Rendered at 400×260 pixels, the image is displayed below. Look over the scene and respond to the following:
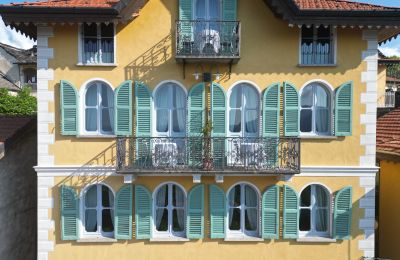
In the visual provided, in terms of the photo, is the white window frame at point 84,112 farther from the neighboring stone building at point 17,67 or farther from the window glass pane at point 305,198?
the neighboring stone building at point 17,67

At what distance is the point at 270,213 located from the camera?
10.6 m

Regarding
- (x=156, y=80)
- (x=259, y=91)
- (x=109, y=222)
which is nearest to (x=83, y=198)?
(x=109, y=222)

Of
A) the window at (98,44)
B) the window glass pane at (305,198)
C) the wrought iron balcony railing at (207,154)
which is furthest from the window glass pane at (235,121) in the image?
the window at (98,44)

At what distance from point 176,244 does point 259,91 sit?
5.33 meters

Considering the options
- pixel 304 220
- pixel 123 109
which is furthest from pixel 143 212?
pixel 304 220

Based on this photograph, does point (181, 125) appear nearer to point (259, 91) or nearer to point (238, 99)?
point (238, 99)

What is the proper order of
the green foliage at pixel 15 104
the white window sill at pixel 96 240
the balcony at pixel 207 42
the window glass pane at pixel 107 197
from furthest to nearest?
the green foliage at pixel 15 104
the window glass pane at pixel 107 197
the white window sill at pixel 96 240
the balcony at pixel 207 42

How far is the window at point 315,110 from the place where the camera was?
1059cm

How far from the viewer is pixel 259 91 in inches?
411

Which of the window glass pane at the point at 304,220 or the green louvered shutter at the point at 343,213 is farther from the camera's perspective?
the window glass pane at the point at 304,220

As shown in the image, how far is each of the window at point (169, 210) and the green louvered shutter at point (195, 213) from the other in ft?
1.01

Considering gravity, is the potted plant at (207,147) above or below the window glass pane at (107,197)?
above

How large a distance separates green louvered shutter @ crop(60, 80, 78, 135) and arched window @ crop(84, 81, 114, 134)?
0.34m

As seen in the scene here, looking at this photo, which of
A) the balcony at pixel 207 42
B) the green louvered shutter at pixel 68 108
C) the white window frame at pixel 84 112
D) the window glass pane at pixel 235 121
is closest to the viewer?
the balcony at pixel 207 42
